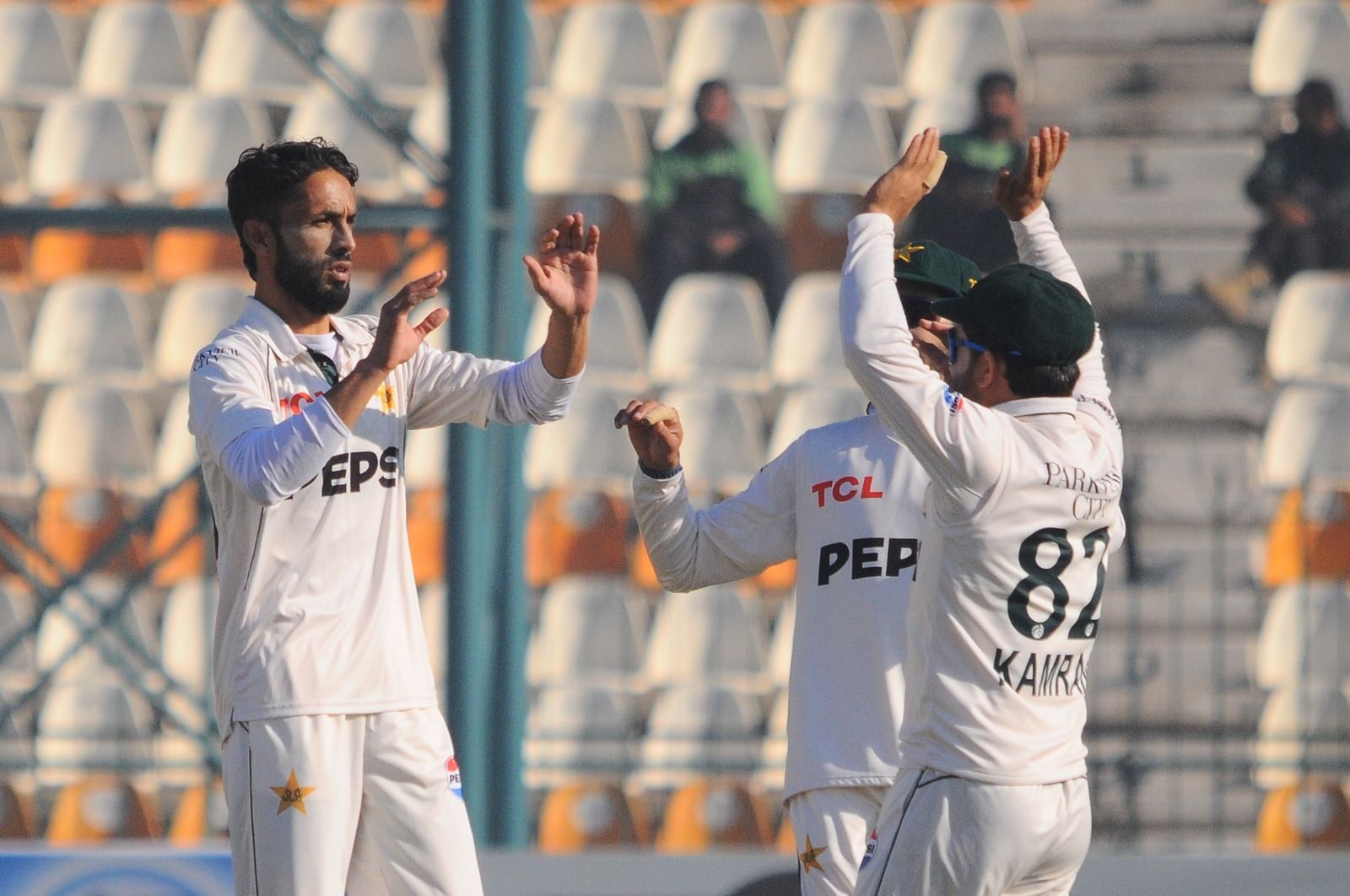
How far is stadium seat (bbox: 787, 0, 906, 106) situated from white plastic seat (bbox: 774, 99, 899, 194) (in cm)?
13

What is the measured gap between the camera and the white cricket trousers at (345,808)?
324cm

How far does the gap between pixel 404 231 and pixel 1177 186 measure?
335 cm

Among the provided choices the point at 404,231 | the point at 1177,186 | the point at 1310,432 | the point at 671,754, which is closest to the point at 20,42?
the point at 404,231

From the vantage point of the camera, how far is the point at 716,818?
249 inches

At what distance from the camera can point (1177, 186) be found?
308 inches

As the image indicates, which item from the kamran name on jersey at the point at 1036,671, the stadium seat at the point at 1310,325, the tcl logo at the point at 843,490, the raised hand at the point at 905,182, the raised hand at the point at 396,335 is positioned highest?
the stadium seat at the point at 1310,325

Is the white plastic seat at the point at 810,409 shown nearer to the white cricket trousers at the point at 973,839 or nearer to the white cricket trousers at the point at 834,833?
the white cricket trousers at the point at 834,833

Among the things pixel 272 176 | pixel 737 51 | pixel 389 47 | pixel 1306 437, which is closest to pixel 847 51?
pixel 737 51

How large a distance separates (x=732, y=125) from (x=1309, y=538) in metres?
2.74

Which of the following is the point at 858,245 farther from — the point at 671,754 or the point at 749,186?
the point at 749,186

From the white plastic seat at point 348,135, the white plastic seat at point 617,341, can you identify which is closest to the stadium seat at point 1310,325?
the white plastic seat at point 617,341

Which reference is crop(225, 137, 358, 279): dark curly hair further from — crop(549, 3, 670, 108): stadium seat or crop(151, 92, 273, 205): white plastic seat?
crop(151, 92, 273, 205): white plastic seat

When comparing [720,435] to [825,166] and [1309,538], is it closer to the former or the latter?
[825,166]

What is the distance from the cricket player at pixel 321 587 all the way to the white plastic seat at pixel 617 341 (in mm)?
3895
